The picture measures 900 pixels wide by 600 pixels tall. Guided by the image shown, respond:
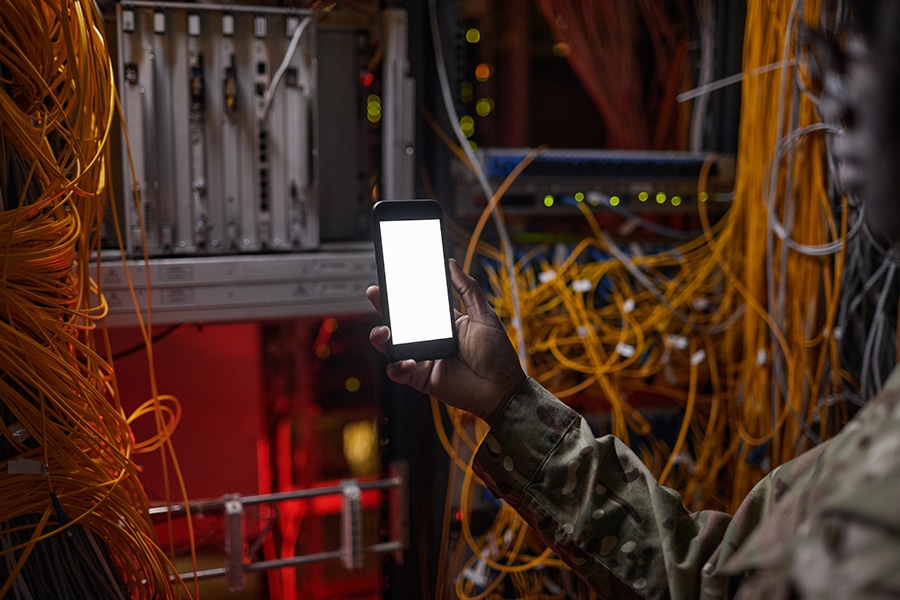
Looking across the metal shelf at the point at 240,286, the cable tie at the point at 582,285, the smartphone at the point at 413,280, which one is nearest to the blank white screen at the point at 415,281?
the smartphone at the point at 413,280

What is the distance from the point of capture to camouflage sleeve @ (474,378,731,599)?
32.5 inches

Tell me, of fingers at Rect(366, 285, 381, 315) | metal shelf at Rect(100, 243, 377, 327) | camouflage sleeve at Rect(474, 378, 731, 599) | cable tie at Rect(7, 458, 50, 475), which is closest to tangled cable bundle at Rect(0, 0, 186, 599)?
cable tie at Rect(7, 458, 50, 475)

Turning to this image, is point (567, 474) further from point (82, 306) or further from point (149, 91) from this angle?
point (149, 91)

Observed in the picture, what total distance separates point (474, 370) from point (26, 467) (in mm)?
556

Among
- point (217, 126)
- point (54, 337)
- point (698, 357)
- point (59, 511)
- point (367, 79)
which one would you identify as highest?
point (367, 79)

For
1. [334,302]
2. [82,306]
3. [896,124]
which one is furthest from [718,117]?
[82,306]

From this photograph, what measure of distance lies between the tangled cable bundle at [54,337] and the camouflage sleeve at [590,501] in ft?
1.66

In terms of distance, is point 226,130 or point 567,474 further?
point 226,130

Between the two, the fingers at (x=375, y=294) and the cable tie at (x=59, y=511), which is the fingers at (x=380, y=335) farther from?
the cable tie at (x=59, y=511)

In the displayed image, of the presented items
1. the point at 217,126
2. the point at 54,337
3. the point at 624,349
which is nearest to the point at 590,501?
the point at 624,349

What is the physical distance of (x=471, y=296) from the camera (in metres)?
0.92

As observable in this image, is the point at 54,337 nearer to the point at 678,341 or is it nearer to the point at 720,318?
the point at 678,341

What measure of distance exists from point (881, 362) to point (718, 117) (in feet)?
2.05

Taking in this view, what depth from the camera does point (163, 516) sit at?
1195 mm
